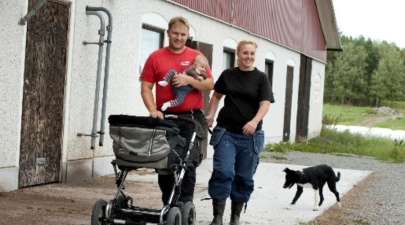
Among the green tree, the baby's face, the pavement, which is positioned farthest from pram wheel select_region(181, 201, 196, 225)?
the green tree

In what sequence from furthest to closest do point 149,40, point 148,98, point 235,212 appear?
point 149,40, point 235,212, point 148,98

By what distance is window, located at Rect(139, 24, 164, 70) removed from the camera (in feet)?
39.4

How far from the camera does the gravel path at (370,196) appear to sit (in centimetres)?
883

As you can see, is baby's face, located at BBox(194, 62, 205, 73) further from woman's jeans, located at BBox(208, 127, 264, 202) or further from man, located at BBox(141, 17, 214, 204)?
woman's jeans, located at BBox(208, 127, 264, 202)

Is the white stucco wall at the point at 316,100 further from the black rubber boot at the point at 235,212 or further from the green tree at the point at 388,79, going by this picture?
the green tree at the point at 388,79

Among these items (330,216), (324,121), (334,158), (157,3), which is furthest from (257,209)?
(324,121)

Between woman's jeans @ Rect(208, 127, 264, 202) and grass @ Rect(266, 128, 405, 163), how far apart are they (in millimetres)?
12951

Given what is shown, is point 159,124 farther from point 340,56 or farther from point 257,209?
point 340,56

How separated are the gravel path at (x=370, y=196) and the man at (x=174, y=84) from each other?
2230 millimetres

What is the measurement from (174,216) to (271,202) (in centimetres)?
378

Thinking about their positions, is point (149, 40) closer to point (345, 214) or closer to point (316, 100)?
point (345, 214)

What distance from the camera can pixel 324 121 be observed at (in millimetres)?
34188

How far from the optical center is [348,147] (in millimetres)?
24078

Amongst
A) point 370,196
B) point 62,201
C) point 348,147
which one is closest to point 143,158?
point 62,201
